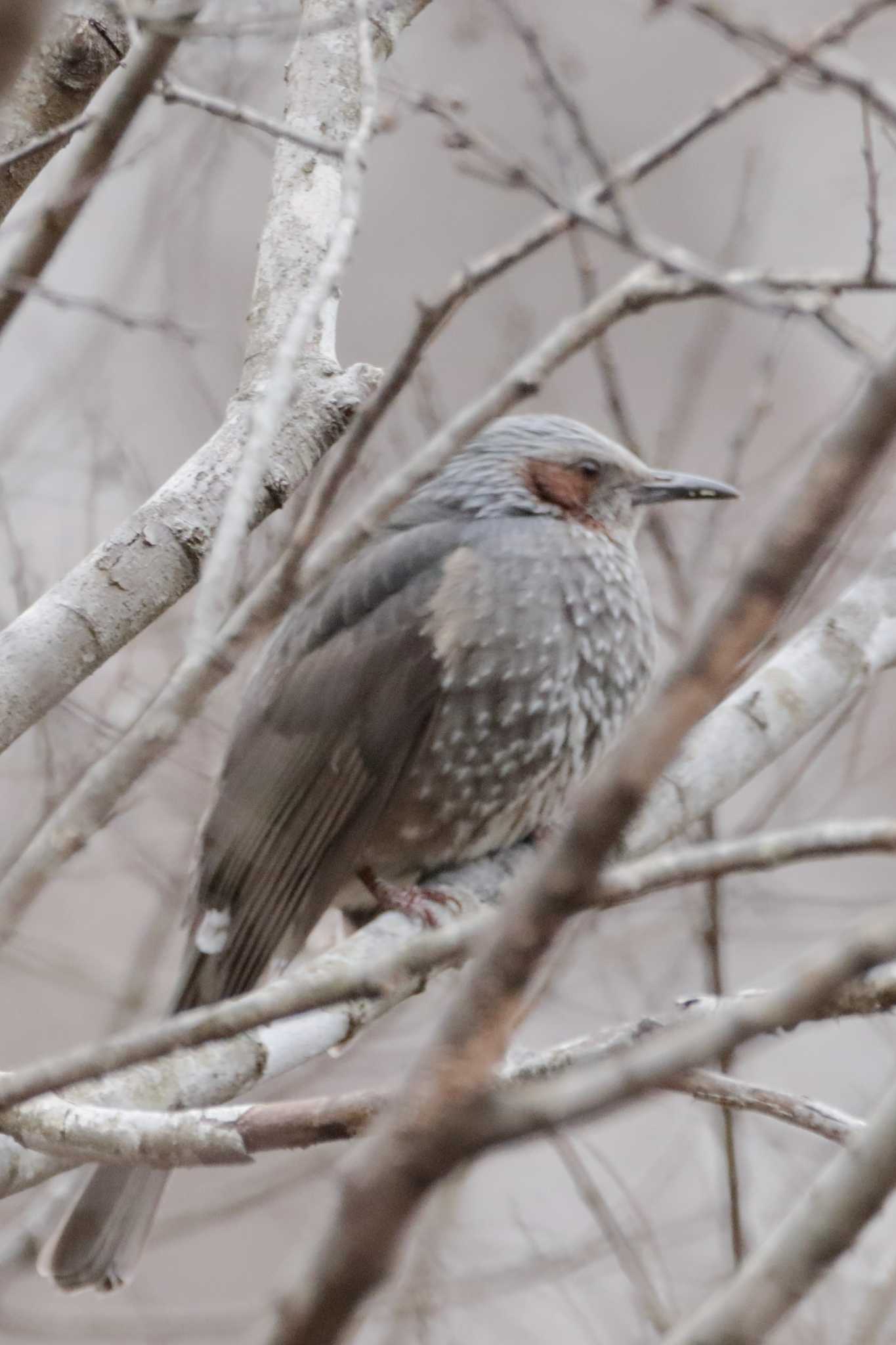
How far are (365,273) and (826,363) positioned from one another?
8.21ft

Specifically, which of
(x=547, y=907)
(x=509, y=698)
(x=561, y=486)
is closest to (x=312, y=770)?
(x=509, y=698)

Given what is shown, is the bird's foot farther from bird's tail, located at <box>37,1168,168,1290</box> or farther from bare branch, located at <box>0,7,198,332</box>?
bare branch, located at <box>0,7,198,332</box>

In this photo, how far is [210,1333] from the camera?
171 inches

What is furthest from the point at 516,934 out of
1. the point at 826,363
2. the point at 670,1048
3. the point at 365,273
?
the point at 365,273

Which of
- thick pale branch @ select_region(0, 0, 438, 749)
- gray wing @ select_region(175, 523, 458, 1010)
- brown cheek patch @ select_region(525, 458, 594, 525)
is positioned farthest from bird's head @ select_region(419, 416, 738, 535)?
thick pale branch @ select_region(0, 0, 438, 749)

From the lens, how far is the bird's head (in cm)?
442

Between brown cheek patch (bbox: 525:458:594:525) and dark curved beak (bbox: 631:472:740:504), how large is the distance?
0.47 ft

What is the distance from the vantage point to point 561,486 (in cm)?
447

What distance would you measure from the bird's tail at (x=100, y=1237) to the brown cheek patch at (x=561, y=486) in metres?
2.08

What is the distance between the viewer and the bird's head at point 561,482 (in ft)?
14.5

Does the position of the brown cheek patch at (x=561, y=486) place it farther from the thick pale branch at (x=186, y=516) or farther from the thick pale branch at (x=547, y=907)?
the thick pale branch at (x=547, y=907)

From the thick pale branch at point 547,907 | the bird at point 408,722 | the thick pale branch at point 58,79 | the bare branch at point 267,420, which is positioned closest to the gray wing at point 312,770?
the bird at point 408,722

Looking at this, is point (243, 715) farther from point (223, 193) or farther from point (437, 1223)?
point (223, 193)

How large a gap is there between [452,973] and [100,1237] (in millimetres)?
990
